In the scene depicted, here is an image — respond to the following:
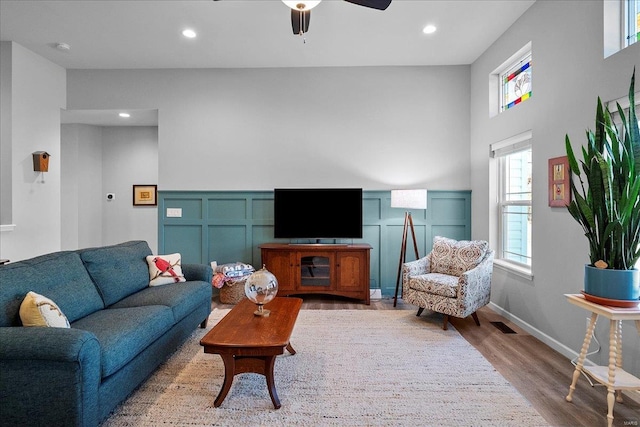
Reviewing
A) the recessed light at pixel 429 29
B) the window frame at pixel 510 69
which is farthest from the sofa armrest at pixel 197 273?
the window frame at pixel 510 69

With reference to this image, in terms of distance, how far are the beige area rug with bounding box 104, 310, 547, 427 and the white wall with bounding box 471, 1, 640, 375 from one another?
82 cm

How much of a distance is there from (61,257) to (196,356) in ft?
4.16

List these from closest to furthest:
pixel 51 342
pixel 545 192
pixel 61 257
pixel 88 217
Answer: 1. pixel 51 342
2. pixel 61 257
3. pixel 545 192
4. pixel 88 217

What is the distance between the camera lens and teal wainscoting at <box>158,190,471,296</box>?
14.7 ft

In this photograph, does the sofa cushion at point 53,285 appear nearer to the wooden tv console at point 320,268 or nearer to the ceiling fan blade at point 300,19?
the wooden tv console at point 320,268

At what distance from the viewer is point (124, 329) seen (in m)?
1.94

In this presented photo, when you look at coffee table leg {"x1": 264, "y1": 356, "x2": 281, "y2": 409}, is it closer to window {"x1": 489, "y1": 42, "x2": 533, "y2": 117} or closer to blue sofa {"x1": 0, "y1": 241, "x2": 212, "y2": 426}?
blue sofa {"x1": 0, "y1": 241, "x2": 212, "y2": 426}

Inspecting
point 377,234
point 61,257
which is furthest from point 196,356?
point 377,234

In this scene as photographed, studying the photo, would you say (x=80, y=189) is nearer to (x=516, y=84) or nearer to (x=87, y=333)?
(x=87, y=333)

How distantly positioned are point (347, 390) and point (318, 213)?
246 centimetres

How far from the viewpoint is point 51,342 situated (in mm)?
1503

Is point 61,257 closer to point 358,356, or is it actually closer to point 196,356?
point 196,356

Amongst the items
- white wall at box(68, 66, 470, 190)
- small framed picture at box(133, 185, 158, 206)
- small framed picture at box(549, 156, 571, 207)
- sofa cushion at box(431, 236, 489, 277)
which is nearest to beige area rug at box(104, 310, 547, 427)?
sofa cushion at box(431, 236, 489, 277)

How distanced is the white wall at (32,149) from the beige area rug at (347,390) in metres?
2.83
